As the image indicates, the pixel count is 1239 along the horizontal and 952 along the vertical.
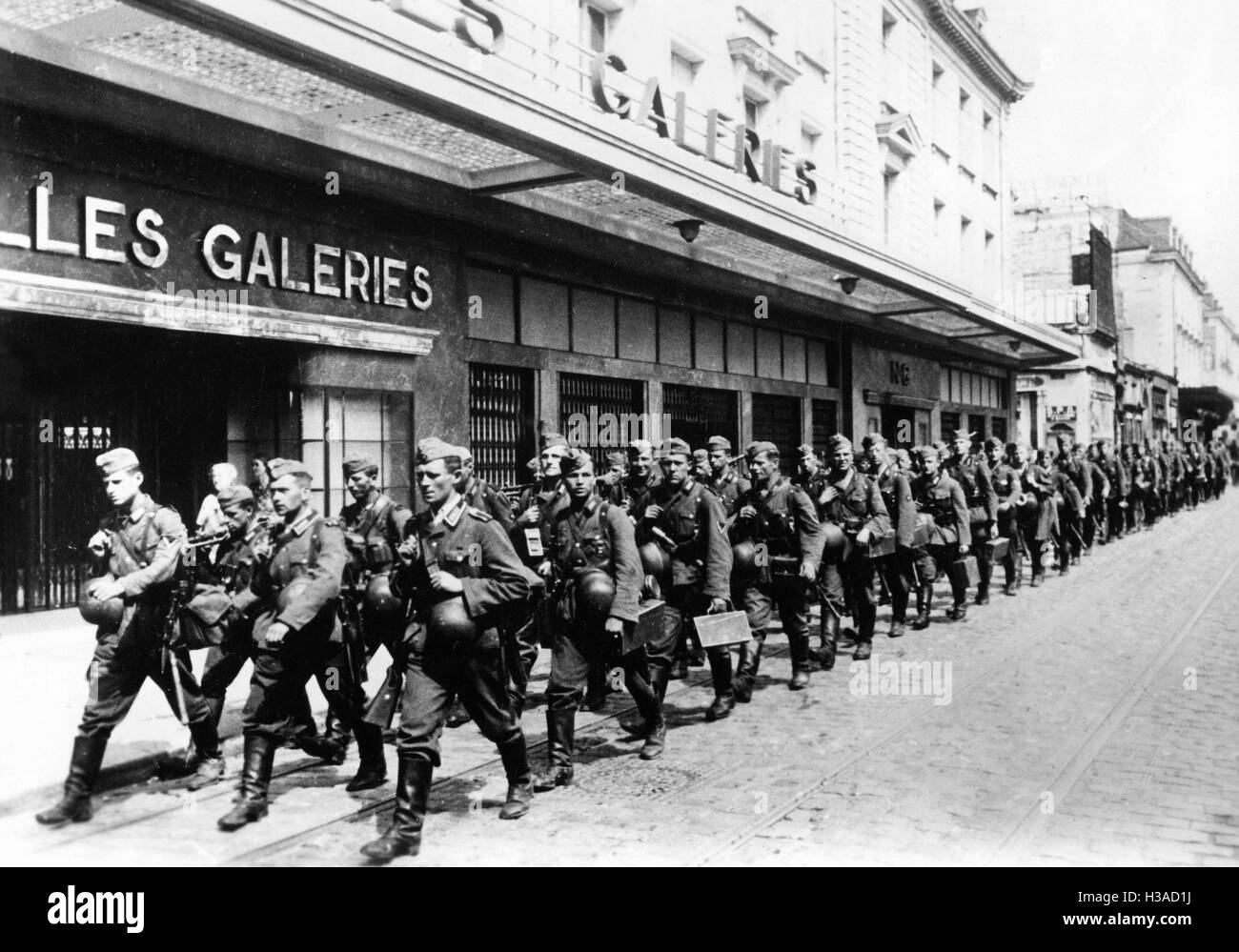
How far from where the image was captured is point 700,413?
16.8 meters

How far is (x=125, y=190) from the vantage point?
8352 millimetres

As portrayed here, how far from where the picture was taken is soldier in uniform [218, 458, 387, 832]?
16.9ft

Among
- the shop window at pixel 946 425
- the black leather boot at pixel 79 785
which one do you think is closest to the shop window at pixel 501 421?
the black leather boot at pixel 79 785

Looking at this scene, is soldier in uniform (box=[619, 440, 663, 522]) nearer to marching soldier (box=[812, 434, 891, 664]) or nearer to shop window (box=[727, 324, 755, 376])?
marching soldier (box=[812, 434, 891, 664])

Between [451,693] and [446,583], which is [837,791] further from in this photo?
[446,583]

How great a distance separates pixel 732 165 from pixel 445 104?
7521 mm

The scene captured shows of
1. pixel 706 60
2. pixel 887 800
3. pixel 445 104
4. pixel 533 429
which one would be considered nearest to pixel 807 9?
pixel 706 60

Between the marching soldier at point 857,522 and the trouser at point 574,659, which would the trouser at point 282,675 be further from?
the marching soldier at point 857,522

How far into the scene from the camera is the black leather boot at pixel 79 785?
17.0ft

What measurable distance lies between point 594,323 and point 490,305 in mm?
2206

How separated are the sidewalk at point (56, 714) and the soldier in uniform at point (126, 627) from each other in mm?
455

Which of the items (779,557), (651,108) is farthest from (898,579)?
(651,108)

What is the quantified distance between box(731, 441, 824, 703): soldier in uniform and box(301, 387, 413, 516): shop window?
4.17 meters
